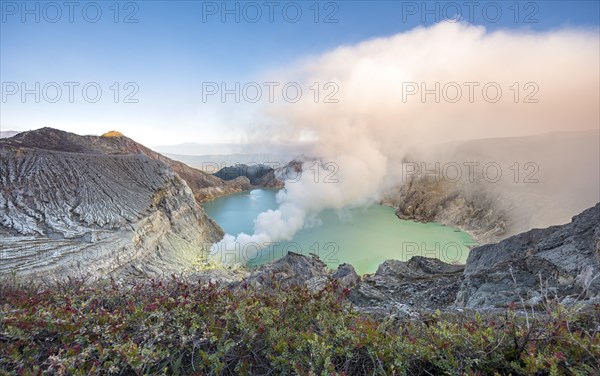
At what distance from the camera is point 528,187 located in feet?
135

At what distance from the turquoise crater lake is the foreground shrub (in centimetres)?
2376

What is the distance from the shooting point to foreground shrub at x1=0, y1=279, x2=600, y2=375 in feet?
6.13

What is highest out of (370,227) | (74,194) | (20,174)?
(20,174)

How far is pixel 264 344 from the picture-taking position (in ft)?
7.48

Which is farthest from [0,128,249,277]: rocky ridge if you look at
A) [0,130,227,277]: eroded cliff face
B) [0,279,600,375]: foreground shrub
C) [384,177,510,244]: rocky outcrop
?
[384,177,510,244]: rocky outcrop

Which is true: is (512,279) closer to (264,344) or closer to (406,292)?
(406,292)

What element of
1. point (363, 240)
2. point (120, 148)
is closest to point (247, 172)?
point (120, 148)

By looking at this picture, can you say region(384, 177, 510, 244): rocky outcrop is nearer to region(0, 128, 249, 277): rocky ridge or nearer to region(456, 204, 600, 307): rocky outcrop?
region(456, 204, 600, 307): rocky outcrop

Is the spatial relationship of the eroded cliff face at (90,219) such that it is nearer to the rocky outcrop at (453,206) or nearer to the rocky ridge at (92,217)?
the rocky ridge at (92,217)

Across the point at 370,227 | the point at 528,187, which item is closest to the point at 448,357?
the point at 370,227

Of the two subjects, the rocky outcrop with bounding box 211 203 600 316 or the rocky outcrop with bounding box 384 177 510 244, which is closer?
the rocky outcrop with bounding box 211 203 600 316

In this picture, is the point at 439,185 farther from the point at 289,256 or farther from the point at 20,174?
the point at 20,174

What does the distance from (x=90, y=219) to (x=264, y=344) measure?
976 inches

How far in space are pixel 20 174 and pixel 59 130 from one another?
3097 cm
